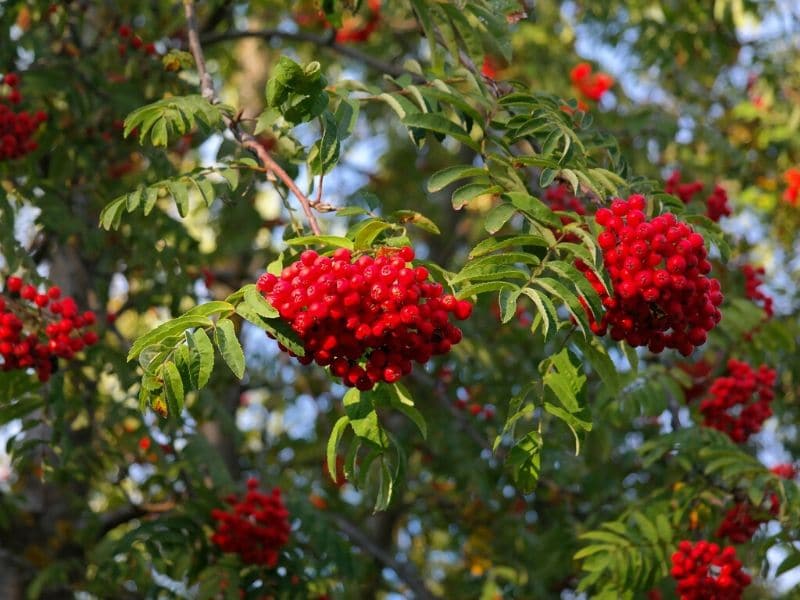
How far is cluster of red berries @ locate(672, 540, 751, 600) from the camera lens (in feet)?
13.3

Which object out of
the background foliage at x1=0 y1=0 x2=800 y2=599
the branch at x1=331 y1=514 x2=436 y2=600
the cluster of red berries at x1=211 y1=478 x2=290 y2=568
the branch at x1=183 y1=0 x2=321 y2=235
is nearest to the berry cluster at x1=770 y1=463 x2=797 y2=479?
the background foliage at x1=0 y1=0 x2=800 y2=599

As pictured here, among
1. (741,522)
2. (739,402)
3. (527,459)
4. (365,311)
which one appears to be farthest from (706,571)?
(365,311)

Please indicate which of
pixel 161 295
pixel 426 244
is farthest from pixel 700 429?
pixel 426 244

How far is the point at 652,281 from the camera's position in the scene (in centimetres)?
286

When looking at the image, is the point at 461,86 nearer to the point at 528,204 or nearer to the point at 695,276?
the point at 528,204

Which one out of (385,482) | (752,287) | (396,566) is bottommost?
(385,482)

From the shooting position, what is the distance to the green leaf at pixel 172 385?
2.77 meters

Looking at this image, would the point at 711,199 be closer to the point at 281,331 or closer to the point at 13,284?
the point at 13,284

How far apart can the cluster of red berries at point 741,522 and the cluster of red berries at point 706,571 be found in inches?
13.5

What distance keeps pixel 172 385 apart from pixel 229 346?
17 cm

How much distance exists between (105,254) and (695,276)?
405 cm

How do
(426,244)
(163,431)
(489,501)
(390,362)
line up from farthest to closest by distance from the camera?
(426,244) < (489,501) < (163,431) < (390,362)

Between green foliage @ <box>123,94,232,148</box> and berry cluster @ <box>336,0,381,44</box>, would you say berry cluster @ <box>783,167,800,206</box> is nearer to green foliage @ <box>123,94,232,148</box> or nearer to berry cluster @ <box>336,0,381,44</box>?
berry cluster @ <box>336,0,381,44</box>

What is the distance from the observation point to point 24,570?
631 cm
